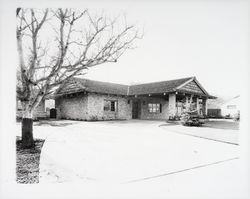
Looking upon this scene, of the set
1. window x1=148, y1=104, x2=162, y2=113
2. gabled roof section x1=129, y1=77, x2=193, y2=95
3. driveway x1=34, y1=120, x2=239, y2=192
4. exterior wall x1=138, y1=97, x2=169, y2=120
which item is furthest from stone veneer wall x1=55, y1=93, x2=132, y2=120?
driveway x1=34, y1=120, x2=239, y2=192

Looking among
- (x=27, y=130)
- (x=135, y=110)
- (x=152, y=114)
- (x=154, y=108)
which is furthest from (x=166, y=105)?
(x=27, y=130)

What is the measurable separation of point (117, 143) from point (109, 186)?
37.1 inches

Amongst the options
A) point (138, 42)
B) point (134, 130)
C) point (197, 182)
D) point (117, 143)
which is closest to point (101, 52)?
point (138, 42)

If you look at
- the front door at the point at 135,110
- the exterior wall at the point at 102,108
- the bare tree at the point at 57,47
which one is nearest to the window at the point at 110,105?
the exterior wall at the point at 102,108

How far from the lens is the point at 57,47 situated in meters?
4.55

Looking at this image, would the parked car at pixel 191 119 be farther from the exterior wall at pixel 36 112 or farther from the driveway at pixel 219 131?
the exterior wall at pixel 36 112

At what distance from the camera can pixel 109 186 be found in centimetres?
393

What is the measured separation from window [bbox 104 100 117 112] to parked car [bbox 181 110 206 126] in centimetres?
350

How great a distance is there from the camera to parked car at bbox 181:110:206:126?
6918mm

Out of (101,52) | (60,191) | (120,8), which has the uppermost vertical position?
(120,8)

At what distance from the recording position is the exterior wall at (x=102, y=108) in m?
9.30

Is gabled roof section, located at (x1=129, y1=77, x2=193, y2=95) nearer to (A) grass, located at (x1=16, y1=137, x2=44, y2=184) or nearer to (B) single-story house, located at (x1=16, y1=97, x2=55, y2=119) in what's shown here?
(B) single-story house, located at (x1=16, y1=97, x2=55, y2=119)

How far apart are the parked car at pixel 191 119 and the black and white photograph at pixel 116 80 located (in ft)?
5.29

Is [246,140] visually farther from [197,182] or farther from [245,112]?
[197,182]
